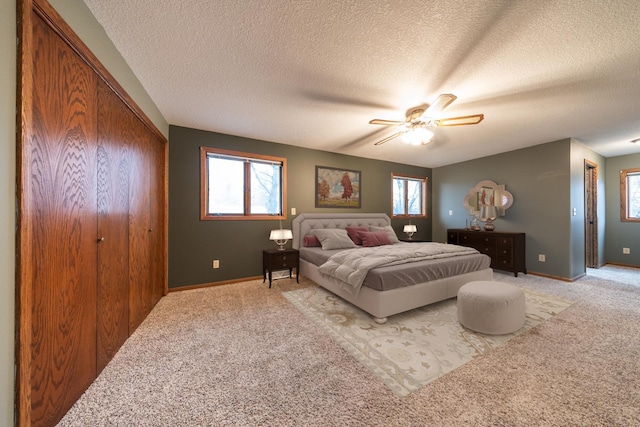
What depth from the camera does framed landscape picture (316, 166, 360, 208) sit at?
4652 millimetres

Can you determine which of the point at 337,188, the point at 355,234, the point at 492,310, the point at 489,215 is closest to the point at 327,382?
the point at 492,310

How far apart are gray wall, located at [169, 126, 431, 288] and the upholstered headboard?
148mm

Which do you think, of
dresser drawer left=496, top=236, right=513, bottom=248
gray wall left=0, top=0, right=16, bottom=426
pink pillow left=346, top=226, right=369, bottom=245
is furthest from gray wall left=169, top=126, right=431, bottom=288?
dresser drawer left=496, top=236, right=513, bottom=248

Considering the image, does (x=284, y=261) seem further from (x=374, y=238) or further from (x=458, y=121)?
(x=458, y=121)

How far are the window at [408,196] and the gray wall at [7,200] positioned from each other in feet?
18.4

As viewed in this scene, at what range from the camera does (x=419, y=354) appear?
186 centimetres

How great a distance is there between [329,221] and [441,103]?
2872 millimetres

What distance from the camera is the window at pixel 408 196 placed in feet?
18.9

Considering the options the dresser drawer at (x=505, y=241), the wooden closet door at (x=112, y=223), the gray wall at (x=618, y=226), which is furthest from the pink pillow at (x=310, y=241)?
the gray wall at (x=618, y=226)

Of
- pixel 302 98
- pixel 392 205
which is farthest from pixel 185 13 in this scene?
pixel 392 205

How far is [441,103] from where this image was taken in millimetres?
Answer: 2238

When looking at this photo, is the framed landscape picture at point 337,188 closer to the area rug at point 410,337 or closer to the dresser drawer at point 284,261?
the dresser drawer at point 284,261

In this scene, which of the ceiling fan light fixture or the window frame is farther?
the window frame

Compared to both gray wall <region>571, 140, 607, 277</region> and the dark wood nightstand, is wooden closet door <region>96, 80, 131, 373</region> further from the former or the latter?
gray wall <region>571, 140, 607, 277</region>
